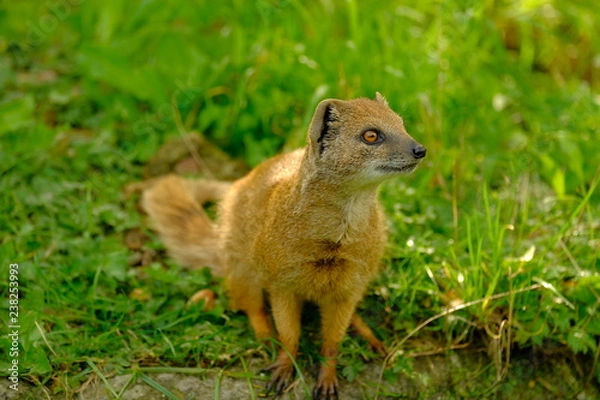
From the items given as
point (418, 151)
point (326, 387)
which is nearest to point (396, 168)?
point (418, 151)

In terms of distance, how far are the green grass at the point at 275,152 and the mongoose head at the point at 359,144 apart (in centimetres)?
80

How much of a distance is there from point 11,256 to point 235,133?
1.53m

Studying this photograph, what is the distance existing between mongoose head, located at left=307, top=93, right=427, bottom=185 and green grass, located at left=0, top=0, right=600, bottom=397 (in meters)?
0.80

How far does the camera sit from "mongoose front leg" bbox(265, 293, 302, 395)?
2998 mm

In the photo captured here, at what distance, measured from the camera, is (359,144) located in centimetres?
267

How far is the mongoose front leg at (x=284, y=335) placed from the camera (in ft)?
9.84

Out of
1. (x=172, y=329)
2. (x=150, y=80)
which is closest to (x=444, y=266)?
(x=172, y=329)

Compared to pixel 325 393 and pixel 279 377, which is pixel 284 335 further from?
pixel 325 393

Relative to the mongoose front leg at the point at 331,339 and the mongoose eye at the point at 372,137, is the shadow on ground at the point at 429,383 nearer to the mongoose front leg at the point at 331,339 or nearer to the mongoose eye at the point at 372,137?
the mongoose front leg at the point at 331,339

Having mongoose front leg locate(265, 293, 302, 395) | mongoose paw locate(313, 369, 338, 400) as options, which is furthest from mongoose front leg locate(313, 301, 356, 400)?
mongoose front leg locate(265, 293, 302, 395)

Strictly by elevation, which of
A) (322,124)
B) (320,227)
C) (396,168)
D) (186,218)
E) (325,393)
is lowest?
(325,393)

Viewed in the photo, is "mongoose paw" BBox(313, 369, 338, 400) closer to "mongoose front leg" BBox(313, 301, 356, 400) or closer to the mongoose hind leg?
"mongoose front leg" BBox(313, 301, 356, 400)

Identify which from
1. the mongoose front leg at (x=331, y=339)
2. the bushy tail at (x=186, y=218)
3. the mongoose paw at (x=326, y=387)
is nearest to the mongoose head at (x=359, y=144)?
the mongoose front leg at (x=331, y=339)

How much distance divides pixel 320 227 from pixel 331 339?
1.88ft
